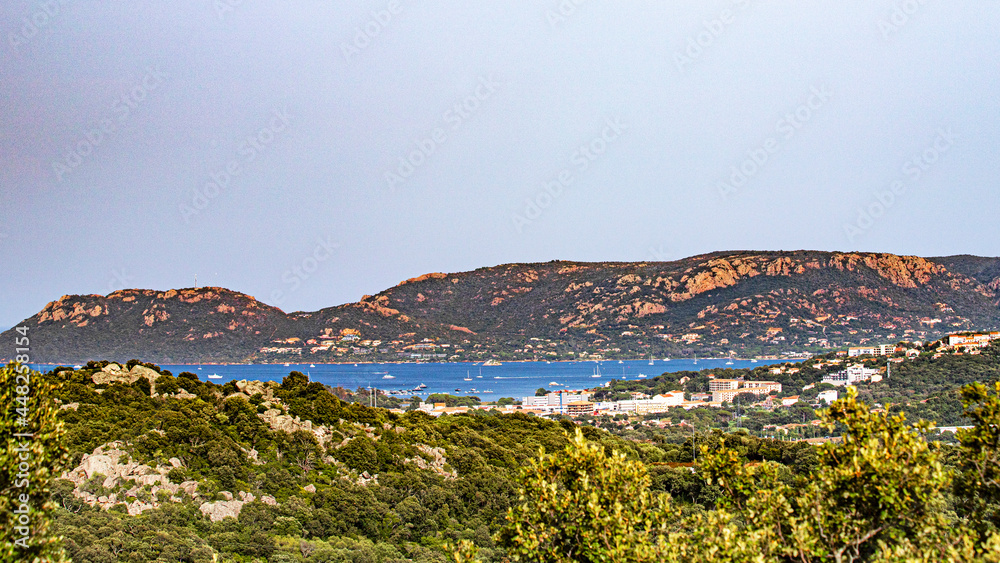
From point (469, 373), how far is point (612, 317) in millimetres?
49017

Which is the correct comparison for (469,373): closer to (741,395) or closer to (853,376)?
(741,395)

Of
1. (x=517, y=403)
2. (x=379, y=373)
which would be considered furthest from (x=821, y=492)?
(x=379, y=373)

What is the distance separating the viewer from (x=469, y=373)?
156 m

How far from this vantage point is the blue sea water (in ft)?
395

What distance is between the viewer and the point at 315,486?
21344mm

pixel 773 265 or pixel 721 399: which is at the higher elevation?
pixel 773 265

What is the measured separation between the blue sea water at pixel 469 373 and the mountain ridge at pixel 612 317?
4.86 meters

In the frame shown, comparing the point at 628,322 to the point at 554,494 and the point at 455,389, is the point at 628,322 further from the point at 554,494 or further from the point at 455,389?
the point at 554,494

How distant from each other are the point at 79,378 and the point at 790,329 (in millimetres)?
162081

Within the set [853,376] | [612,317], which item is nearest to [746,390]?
[853,376]

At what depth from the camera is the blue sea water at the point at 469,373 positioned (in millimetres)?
120500

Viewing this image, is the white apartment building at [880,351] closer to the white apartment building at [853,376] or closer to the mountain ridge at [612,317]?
the white apartment building at [853,376]

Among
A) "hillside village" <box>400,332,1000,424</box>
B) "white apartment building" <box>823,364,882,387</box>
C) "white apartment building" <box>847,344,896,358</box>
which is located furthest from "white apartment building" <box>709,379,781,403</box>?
"white apartment building" <box>847,344,896,358</box>

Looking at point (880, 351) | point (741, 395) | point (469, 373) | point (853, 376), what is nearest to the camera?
point (853, 376)
